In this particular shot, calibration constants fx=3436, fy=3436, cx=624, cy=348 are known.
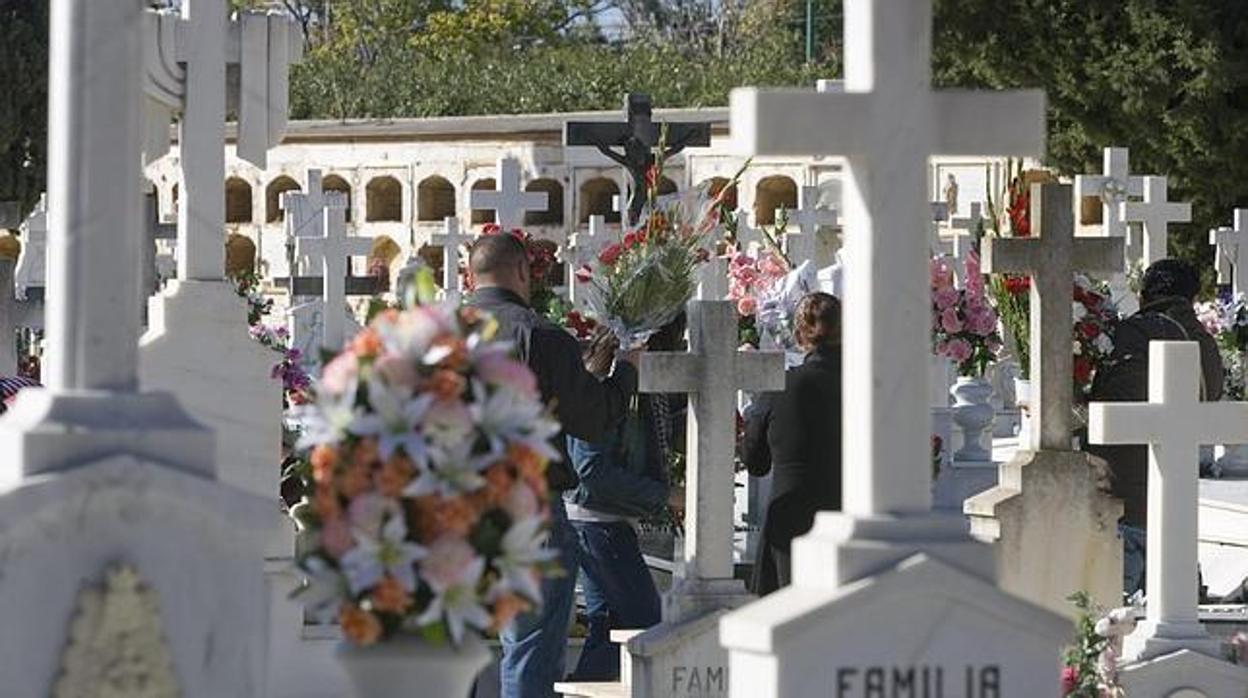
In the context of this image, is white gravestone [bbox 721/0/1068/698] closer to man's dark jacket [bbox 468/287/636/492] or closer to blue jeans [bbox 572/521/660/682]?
man's dark jacket [bbox 468/287/636/492]

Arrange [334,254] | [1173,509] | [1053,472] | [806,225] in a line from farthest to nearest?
[806,225], [334,254], [1053,472], [1173,509]

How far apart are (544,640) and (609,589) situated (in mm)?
846

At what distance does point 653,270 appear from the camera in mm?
11102

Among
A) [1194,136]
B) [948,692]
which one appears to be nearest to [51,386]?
[948,692]

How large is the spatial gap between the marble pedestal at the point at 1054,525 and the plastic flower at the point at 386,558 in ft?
17.5

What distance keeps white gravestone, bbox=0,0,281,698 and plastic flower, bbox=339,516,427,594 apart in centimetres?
57

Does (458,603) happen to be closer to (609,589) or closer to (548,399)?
(548,399)

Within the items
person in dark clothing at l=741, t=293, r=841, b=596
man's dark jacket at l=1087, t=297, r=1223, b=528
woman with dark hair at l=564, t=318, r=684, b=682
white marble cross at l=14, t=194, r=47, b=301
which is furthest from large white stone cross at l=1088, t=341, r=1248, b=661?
white marble cross at l=14, t=194, r=47, b=301

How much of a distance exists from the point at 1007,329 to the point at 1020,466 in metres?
1.86

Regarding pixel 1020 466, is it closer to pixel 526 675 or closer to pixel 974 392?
pixel 526 675

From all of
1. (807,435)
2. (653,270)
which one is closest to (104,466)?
(807,435)

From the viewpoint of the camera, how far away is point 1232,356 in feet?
68.4

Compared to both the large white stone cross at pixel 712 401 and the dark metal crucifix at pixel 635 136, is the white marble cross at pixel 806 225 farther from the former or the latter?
the large white stone cross at pixel 712 401

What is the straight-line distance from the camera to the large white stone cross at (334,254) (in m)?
19.9
